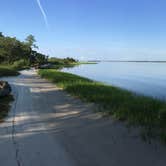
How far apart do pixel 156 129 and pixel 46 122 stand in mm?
2989

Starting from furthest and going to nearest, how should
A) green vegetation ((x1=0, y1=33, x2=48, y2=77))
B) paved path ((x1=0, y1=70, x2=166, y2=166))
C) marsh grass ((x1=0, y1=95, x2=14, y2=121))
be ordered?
green vegetation ((x1=0, y1=33, x2=48, y2=77)) < marsh grass ((x1=0, y1=95, x2=14, y2=121)) < paved path ((x1=0, y1=70, x2=166, y2=166))

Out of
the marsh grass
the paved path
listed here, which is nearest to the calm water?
the marsh grass

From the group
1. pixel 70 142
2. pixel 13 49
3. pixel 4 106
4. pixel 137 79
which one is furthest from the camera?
pixel 13 49

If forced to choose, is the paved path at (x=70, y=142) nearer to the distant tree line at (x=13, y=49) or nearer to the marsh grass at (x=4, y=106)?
the marsh grass at (x=4, y=106)

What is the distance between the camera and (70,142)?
6.05 meters

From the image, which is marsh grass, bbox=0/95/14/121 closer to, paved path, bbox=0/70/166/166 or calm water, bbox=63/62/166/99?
paved path, bbox=0/70/166/166

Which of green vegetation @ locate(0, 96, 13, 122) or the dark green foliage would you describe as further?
the dark green foliage

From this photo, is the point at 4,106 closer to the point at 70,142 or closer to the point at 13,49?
the point at 70,142

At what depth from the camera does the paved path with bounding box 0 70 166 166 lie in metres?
5.02

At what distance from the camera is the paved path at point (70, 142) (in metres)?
5.02

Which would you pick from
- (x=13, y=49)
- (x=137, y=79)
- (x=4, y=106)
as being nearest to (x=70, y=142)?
(x=4, y=106)

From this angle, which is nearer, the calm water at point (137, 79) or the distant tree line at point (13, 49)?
the calm water at point (137, 79)

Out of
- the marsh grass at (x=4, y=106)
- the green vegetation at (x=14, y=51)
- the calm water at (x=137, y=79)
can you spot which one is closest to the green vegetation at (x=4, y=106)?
the marsh grass at (x=4, y=106)

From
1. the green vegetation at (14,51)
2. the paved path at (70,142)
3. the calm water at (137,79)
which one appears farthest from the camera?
the green vegetation at (14,51)
